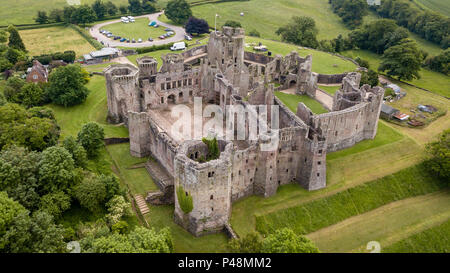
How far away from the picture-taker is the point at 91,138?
77.6 metres

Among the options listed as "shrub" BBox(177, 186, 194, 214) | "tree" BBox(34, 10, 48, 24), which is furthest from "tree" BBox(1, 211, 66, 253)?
"tree" BBox(34, 10, 48, 24)

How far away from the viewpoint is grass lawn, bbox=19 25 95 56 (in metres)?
140

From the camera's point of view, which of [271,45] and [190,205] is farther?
[271,45]

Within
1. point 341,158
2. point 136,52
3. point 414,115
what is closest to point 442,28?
point 414,115

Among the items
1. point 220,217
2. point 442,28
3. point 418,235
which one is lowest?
point 418,235

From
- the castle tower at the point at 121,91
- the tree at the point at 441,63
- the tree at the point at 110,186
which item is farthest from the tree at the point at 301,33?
the tree at the point at 110,186

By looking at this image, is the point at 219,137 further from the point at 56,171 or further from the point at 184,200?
the point at 56,171

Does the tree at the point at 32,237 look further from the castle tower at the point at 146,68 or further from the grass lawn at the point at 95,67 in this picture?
the grass lawn at the point at 95,67

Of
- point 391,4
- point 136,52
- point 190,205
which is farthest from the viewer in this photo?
point 391,4

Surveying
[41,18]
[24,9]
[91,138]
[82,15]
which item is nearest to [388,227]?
[91,138]

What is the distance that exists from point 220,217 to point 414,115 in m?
65.0

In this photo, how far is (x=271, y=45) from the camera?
147 meters

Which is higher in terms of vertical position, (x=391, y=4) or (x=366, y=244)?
Answer: (x=391, y=4)

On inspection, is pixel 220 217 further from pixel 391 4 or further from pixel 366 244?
pixel 391 4
